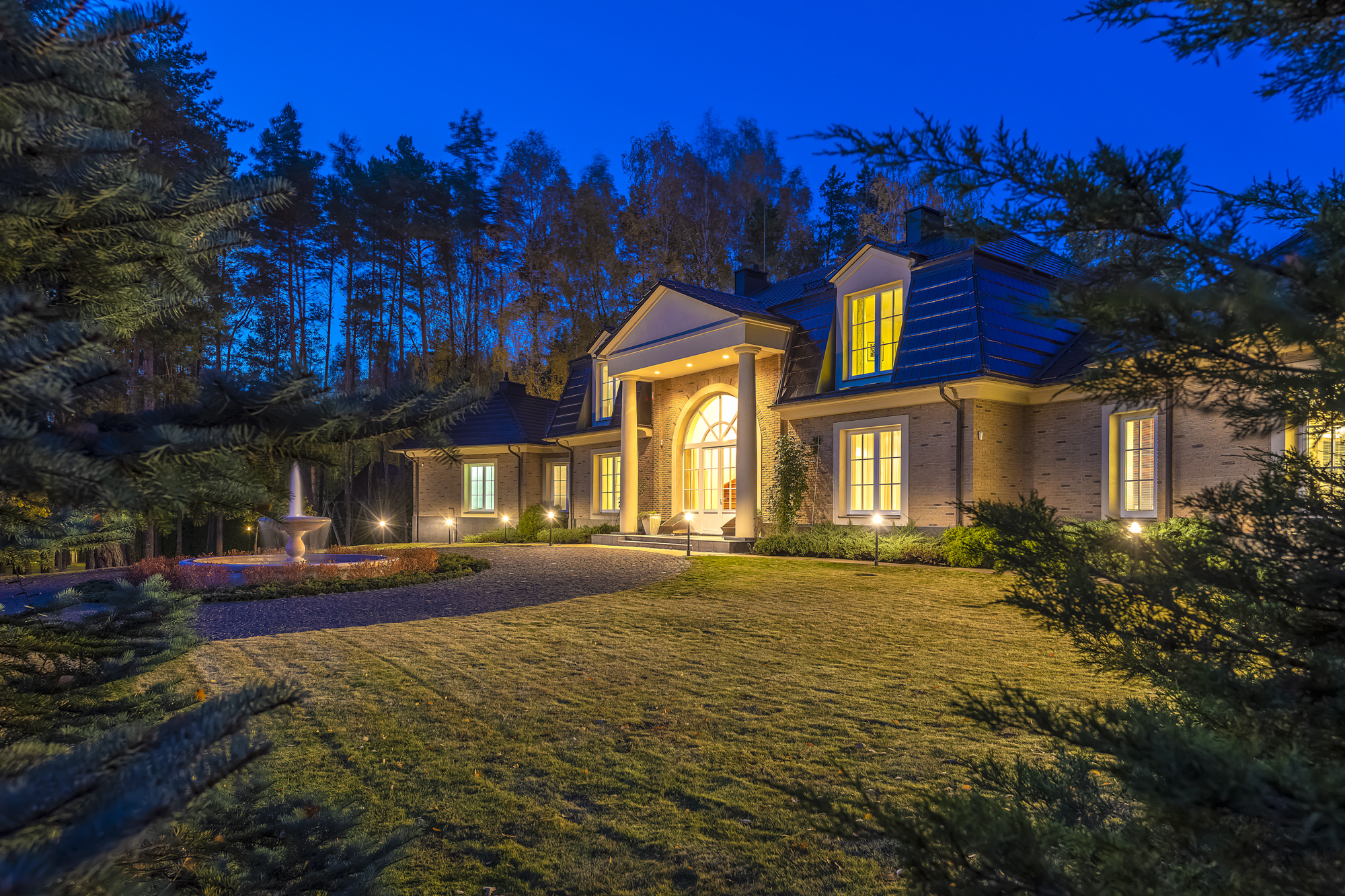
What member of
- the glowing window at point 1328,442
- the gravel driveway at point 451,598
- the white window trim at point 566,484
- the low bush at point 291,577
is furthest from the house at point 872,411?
the glowing window at point 1328,442

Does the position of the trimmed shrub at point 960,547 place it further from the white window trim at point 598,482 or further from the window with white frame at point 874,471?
the white window trim at point 598,482

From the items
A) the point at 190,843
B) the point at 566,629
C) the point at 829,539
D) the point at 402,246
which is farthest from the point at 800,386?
the point at 402,246

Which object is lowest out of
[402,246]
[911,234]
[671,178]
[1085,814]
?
[1085,814]

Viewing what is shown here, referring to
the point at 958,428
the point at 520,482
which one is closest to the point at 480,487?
the point at 520,482

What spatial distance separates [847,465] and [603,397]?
8.74 m

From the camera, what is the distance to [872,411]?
575 inches

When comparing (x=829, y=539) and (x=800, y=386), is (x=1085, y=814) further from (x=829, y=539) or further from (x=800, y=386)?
(x=800, y=386)

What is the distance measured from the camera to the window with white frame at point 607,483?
20.8m

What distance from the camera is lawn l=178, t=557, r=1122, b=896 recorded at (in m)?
2.73

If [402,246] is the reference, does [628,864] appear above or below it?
below

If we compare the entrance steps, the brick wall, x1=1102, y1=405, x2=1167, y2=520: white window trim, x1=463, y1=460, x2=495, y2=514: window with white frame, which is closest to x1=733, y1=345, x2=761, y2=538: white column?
the entrance steps

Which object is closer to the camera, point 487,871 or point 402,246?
point 487,871

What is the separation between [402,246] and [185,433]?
32069mm

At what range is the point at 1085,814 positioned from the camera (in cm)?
179
